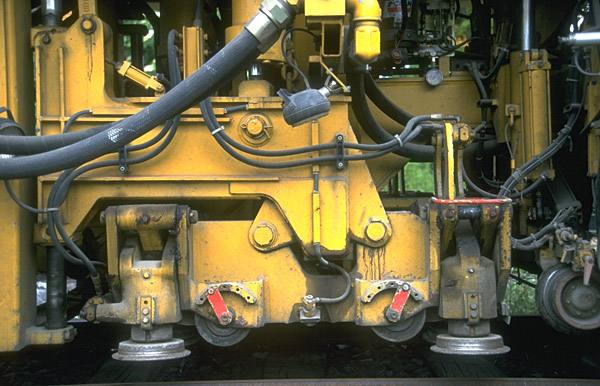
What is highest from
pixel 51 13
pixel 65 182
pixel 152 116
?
pixel 51 13

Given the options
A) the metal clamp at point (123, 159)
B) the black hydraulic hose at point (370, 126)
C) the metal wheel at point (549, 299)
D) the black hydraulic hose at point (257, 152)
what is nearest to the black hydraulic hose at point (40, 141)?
the metal clamp at point (123, 159)

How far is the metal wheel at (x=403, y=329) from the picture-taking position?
10.6 feet

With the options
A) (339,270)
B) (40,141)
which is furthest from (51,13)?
(339,270)

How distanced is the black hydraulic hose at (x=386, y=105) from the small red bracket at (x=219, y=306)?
54.0 inches

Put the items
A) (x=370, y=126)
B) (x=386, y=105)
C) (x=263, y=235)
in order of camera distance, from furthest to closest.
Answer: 1. (x=386, y=105)
2. (x=370, y=126)
3. (x=263, y=235)

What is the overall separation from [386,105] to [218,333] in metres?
1.52

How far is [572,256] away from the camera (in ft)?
10.8

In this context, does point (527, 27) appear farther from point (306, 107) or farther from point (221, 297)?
point (221, 297)

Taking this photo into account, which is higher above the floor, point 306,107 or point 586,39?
point 586,39

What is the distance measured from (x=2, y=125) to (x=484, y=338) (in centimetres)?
240

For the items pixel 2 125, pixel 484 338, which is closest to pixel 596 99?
pixel 484 338

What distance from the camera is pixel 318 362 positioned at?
3.83 metres

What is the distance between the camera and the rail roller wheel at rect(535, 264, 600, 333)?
3260mm

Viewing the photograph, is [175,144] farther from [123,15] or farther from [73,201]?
[123,15]
